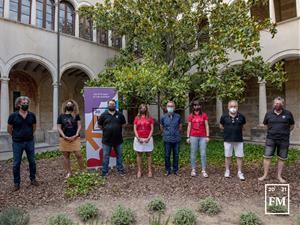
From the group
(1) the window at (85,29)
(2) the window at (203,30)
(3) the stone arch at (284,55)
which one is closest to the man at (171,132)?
(2) the window at (203,30)

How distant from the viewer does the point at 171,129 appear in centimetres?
642

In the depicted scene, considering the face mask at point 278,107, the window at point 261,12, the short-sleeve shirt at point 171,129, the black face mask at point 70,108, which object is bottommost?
the short-sleeve shirt at point 171,129

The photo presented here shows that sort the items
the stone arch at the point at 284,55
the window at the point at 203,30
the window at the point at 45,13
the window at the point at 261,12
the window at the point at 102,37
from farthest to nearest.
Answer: the window at the point at 102,37 → the window at the point at 261,12 → the window at the point at 45,13 → the stone arch at the point at 284,55 → the window at the point at 203,30

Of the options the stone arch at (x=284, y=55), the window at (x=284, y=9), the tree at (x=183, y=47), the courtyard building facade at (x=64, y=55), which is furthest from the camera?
the window at (x=284, y=9)

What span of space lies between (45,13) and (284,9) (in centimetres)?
1188

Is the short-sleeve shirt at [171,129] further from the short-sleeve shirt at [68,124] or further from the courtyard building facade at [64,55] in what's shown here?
the courtyard building facade at [64,55]

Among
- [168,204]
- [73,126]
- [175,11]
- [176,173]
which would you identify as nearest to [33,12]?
[175,11]

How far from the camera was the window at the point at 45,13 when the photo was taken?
1372 centimetres

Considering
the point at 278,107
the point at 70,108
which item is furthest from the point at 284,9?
the point at 70,108

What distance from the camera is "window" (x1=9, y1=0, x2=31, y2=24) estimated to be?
41.4 ft

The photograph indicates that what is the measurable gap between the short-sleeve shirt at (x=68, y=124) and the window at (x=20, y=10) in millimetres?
8900

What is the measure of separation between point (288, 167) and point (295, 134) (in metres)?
6.83

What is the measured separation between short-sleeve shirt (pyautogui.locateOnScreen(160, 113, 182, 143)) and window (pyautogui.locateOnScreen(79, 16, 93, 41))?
11.1m

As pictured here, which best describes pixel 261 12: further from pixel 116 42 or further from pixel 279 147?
pixel 279 147
